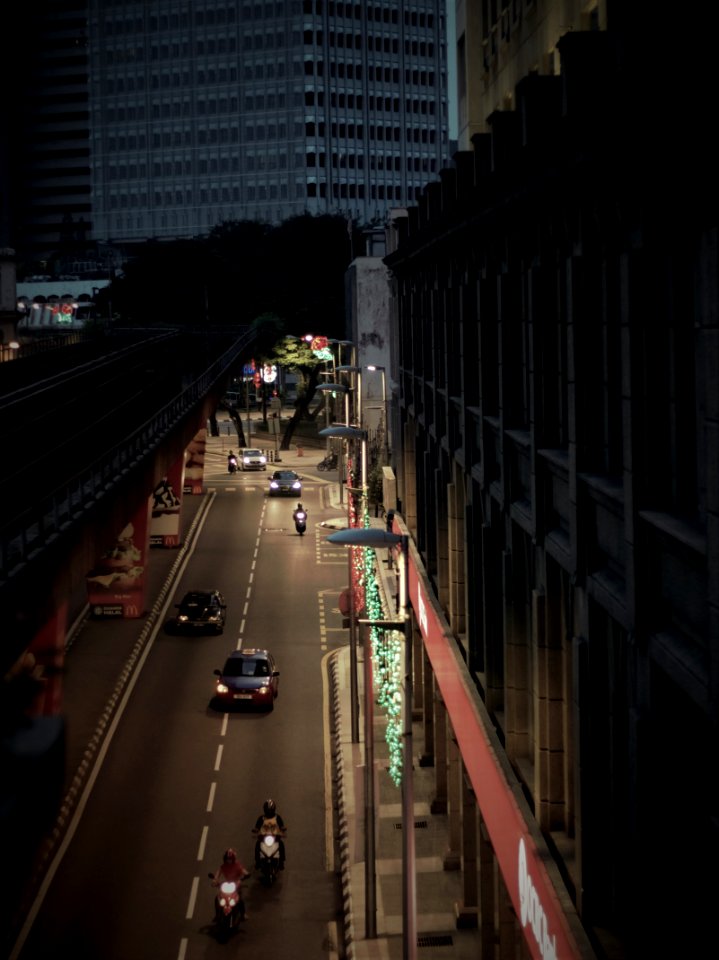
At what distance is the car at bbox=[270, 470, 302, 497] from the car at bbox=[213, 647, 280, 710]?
43383 millimetres

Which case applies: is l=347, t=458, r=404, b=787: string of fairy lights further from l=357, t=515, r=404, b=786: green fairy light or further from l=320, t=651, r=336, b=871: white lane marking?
l=320, t=651, r=336, b=871: white lane marking

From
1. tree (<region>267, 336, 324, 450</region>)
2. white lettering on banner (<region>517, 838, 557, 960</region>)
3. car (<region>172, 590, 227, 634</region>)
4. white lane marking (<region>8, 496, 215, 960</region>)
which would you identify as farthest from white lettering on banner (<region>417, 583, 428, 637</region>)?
tree (<region>267, 336, 324, 450</region>)

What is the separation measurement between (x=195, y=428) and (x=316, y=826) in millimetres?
34244

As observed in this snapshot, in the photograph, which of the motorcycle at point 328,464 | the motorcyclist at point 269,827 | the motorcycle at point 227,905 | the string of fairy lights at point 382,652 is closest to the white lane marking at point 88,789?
the motorcycle at point 227,905

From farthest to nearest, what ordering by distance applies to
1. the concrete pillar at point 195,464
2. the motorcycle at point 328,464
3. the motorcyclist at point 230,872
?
the motorcycle at point 328,464
the concrete pillar at point 195,464
the motorcyclist at point 230,872

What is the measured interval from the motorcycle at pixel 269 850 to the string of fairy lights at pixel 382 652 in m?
4.51

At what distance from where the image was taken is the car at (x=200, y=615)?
49.8 m

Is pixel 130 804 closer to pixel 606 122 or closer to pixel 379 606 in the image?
pixel 379 606

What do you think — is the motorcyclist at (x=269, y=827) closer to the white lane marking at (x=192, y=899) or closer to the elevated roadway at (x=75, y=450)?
the white lane marking at (x=192, y=899)

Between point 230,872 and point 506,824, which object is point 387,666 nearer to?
point 230,872

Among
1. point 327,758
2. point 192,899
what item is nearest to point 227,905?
point 192,899

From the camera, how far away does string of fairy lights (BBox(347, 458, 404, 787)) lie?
3351 centimetres

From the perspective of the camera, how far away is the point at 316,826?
1232 inches

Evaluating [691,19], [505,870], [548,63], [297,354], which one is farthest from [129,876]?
[297,354]
